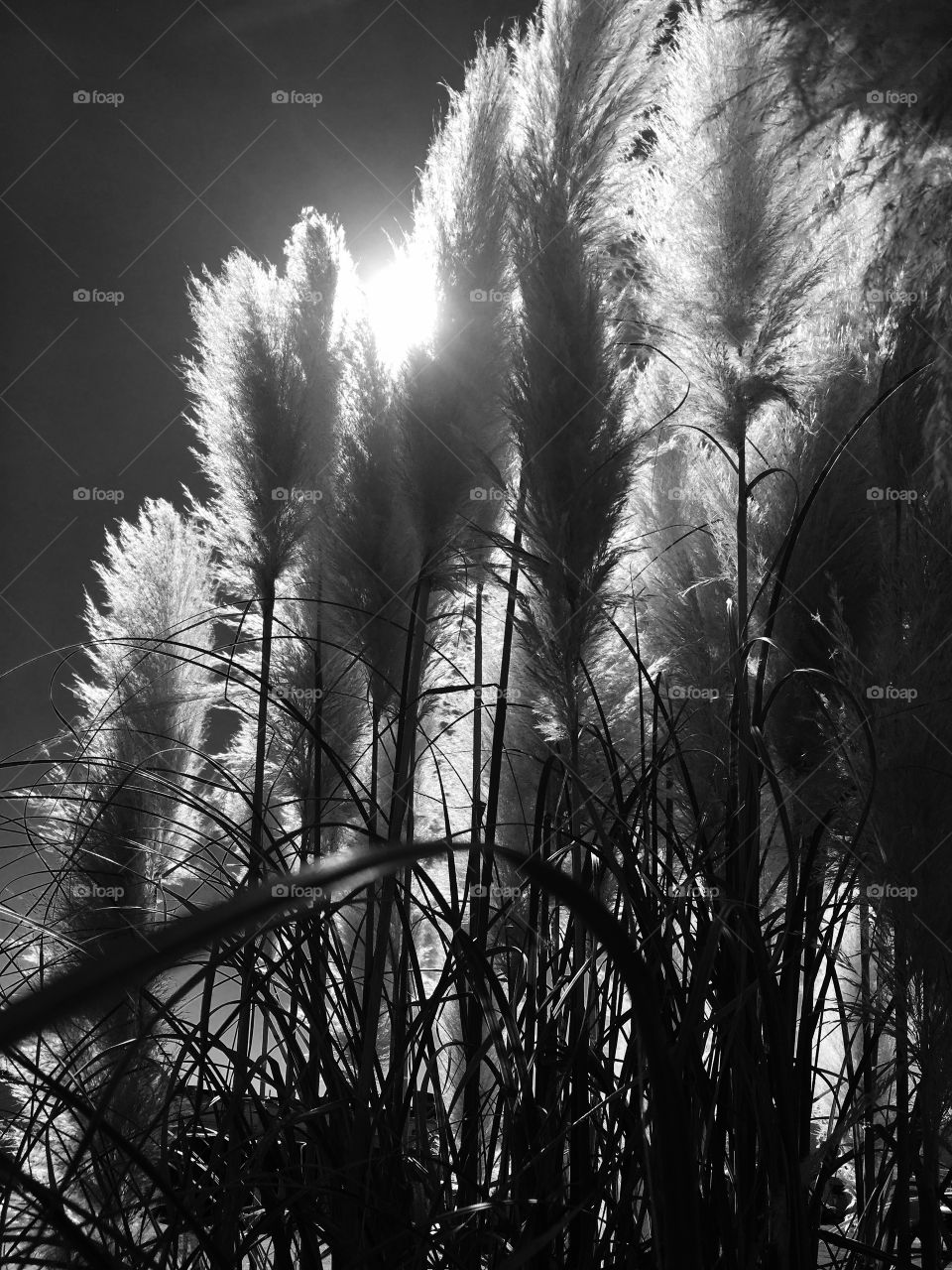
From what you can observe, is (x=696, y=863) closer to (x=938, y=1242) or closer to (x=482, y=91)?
(x=938, y=1242)

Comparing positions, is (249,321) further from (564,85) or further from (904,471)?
(904,471)

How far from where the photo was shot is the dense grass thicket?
1.10 meters

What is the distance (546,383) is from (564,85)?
47 centimetres

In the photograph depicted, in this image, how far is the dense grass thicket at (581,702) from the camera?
1.10 meters

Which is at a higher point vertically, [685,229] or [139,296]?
[139,296]

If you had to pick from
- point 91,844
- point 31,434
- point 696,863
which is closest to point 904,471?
point 696,863

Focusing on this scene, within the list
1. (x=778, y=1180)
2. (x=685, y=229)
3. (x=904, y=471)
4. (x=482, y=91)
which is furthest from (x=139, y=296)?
(x=778, y=1180)

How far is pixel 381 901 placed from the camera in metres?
1.20

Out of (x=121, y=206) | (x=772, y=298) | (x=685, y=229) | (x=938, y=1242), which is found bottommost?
(x=938, y=1242)

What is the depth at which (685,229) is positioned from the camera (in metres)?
1.53

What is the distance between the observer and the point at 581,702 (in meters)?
1.46

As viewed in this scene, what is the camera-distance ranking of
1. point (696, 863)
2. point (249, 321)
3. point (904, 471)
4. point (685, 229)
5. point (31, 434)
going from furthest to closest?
1. point (31, 434)
2. point (249, 321)
3. point (685, 229)
4. point (904, 471)
5. point (696, 863)

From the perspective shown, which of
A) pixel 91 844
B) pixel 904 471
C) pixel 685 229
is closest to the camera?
pixel 904 471

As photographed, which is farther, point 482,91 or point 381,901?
point 482,91
